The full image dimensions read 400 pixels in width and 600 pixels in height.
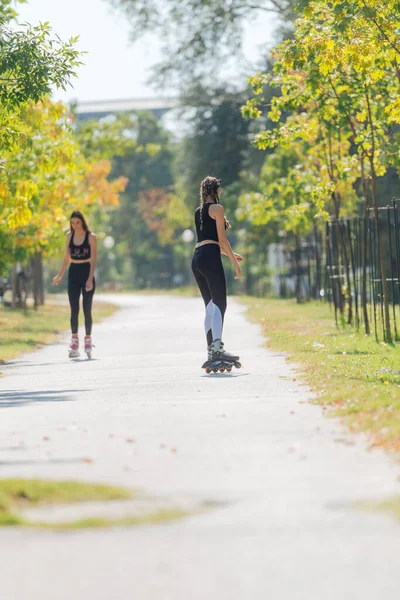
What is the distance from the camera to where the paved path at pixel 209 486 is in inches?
197

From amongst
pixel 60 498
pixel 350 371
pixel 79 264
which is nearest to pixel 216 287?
pixel 350 371

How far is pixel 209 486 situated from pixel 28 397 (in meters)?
5.60

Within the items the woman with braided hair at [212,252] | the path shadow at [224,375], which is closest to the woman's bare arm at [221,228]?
the woman with braided hair at [212,252]

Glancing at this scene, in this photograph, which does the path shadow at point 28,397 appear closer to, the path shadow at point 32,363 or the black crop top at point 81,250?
the path shadow at point 32,363

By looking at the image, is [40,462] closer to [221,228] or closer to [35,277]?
[221,228]

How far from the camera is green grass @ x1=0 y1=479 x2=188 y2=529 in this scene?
595 cm

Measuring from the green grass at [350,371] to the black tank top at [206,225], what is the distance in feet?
5.57

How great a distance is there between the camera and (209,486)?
266 inches

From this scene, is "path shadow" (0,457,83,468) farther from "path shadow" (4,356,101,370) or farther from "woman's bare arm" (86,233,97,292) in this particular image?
"woman's bare arm" (86,233,97,292)

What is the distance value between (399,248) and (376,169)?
169cm

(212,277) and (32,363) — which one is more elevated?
(212,277)

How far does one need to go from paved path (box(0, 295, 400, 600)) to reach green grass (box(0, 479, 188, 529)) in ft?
0.43

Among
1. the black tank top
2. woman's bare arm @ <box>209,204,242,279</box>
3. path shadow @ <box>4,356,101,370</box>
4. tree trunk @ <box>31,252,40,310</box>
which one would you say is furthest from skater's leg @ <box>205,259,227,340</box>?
tree trunk @ <box>31,252,40,310</box>

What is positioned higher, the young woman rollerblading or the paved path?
the young woman rollerblading
